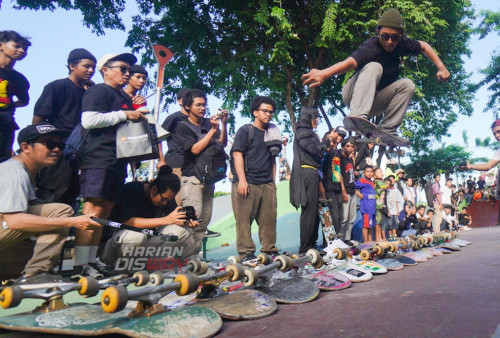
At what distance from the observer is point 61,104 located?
3732 millimetres

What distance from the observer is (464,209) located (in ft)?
52.7

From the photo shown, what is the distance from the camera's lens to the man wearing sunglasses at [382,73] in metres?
3.79

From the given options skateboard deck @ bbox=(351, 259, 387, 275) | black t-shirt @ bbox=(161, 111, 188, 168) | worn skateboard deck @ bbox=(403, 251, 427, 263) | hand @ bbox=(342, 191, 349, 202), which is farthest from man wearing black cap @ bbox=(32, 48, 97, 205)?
hand @ bbox=(342, 191, 349, 202)

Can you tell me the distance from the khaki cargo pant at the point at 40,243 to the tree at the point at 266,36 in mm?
9748

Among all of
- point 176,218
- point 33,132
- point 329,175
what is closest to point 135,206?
point 176,218

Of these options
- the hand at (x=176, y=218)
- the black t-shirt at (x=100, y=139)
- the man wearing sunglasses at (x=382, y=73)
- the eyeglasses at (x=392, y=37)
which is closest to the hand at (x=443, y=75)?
the man wearing sunglasses at (x=382, y=73)

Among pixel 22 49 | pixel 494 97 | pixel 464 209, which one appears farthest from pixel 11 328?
pixel 494 97

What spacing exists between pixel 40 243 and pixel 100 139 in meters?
1.02

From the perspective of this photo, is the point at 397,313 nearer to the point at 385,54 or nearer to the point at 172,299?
the point at 172,299

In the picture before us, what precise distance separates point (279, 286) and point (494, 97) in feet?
87.7

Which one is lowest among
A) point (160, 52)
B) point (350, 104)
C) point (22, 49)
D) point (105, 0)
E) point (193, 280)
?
point (193, 280)

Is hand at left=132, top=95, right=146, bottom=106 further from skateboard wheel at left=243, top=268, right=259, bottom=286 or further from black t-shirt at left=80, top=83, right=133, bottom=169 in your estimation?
skateboard wheel at left=243, top=268, right=259, bottom=286

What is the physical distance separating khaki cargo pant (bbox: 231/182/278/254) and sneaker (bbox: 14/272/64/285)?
220 cm

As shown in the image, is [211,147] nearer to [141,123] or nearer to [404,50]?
[141,123]
